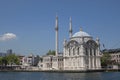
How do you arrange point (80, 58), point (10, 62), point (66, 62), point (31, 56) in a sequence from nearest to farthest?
1. point (80, 58)
2. point (66, 62)
3. point (10, 62)
4. point (31, 56)

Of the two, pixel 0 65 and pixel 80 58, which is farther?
pixel 0 65

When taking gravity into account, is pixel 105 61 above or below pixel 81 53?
below

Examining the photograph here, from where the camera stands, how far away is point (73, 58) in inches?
3812

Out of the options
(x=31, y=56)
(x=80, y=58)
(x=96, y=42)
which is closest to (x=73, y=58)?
(x=80, y=58)

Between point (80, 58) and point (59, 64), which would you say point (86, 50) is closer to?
point (80, 58)

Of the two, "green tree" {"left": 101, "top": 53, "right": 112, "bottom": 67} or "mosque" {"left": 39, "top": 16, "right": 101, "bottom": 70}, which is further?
"green tree" {"left": 101, "top": 53, "right": 112, "bottom": 67}

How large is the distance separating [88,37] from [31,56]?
63.9 m

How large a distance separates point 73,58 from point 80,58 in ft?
13.8

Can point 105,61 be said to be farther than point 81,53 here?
Yes

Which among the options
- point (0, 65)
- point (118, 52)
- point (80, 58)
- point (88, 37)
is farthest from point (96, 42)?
Answer: point (0, 65)

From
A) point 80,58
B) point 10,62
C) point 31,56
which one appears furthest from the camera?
point 31,56

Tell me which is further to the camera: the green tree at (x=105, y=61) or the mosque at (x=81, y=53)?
the green tree at (x=105, y=61)

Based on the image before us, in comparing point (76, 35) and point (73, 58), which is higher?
point (76, 35)

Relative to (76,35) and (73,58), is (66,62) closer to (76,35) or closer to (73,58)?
(73,58)
